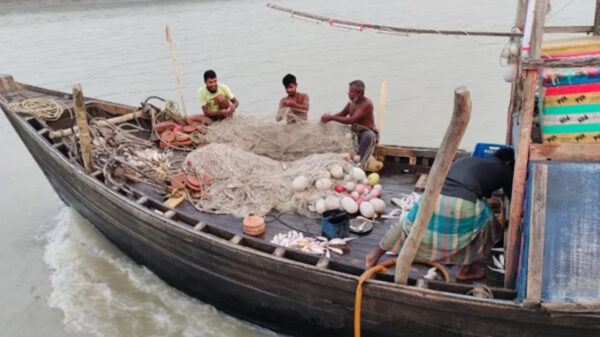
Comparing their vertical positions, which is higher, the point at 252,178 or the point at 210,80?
the point at 210,80

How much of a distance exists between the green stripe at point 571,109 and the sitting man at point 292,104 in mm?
3953

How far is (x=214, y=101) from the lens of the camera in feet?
24.4

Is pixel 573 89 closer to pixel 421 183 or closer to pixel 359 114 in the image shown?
pixel 421 183

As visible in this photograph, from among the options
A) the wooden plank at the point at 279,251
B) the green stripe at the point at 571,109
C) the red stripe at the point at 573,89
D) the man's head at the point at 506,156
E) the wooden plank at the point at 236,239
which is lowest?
the wooden plank at the point at 279,251

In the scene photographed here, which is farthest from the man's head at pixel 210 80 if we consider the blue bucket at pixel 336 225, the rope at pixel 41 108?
the blue bucket at pixel 336 225

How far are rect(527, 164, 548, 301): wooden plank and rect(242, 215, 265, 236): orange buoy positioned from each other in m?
2.56

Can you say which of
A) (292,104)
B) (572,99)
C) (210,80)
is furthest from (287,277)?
(210,80)

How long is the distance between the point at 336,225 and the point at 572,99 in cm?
235

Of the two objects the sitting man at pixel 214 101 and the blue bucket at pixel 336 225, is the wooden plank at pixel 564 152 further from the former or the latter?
the sitting man at pixel 214 101

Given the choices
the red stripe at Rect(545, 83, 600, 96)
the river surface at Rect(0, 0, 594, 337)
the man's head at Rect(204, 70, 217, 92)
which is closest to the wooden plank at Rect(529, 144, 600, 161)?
the red stripe at Rect(545, 83, 600, 96)

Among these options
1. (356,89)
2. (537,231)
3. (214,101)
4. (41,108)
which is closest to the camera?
(537,231)

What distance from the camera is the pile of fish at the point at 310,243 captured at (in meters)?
4.54

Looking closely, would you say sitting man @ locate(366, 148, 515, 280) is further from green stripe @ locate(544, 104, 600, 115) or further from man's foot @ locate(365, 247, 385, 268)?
green stripe @ locate(544, 104, 600, 115)

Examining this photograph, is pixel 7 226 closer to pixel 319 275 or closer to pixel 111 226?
pixel 111 226
